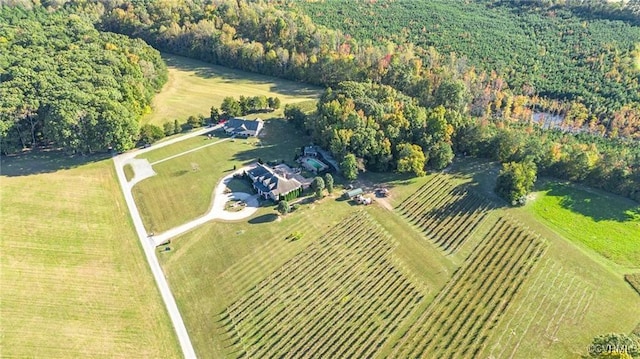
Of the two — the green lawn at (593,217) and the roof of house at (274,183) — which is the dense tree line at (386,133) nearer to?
the roof of house at (274,183)

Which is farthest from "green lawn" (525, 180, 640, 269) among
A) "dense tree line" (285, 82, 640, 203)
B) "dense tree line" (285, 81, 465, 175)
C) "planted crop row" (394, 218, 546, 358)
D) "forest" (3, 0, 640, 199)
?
"dense tree line" (285, 81, 465, 175)

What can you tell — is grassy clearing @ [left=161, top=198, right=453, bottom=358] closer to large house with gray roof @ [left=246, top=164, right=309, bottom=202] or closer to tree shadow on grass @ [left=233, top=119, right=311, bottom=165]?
large house with gray roof @ [left=246, top=164, right=309, bottom=202]

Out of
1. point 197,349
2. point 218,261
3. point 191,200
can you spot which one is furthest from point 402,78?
point 197,349

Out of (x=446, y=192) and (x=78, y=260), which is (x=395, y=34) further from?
(x=78, y=260)

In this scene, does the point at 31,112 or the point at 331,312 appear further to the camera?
the point at 31,112

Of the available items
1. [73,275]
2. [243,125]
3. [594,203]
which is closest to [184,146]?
[243,125]

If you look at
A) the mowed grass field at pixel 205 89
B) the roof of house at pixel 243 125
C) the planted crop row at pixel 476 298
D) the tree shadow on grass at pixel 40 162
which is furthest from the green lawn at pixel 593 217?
the tree shadow on grass at pixel 40 162

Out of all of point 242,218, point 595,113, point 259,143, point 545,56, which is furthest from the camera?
point 545,56

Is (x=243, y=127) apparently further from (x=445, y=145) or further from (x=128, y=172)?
(x=445, y=145)
